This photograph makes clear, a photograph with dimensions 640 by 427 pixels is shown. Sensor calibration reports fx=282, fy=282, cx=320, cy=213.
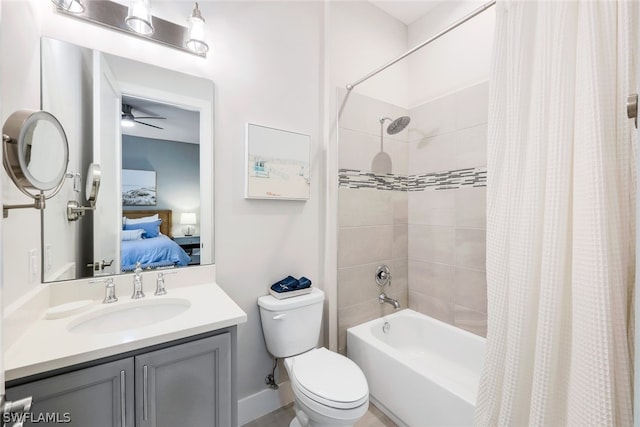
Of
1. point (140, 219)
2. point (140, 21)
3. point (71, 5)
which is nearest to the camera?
point (71, 5)

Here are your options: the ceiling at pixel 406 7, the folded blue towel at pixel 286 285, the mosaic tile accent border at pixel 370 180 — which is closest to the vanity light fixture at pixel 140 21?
the mosaic tile accent border at pixel 370 180

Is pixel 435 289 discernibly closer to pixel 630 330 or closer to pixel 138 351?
pixel 630 330

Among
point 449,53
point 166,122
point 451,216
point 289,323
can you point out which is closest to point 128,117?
point 166,122

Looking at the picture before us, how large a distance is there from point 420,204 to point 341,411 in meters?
1.59

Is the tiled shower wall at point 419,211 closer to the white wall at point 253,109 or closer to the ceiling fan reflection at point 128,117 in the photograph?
the white wall at point 253,109

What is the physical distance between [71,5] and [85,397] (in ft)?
4.92

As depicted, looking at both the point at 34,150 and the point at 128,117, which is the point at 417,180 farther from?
the point at 34,150

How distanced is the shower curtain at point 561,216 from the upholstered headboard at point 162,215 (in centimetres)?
151

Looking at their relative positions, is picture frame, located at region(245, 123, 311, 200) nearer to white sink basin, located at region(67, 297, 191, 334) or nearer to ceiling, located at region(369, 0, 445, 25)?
white sink basin, located at region(67, 297, 191, 334)

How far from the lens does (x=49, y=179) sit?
0.97 m

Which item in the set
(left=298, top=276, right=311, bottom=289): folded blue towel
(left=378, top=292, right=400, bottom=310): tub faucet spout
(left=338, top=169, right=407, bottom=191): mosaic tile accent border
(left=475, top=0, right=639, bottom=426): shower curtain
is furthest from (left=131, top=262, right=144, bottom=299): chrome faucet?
(left=378, top=292, right=400, bottom=310): tub faucet spout

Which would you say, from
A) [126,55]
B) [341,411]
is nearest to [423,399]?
[341,411]

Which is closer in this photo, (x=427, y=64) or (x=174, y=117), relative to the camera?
(x=174, y=117)

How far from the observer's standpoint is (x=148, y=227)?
1.43 meters
